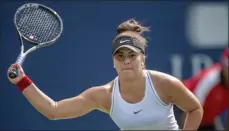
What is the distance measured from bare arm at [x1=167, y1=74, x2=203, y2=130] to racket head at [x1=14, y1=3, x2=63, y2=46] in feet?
2.80

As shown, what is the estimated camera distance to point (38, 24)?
15.4 ft

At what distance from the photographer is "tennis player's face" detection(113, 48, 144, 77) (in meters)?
4.24

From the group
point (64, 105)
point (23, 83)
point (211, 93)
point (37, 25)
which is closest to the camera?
point (23, 83)

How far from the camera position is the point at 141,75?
4.40 meters

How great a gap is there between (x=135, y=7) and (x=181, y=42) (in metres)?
0.62

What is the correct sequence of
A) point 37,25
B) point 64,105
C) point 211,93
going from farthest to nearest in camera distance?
point 211,93 → point 37,25 → point 64,105

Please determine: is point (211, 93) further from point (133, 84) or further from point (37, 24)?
point (37, 24)

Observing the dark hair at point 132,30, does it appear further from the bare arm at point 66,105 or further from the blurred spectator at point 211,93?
the blurred spectator at point 211,93

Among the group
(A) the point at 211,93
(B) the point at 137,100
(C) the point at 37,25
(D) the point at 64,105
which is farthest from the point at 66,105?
(A) the point at 211,93

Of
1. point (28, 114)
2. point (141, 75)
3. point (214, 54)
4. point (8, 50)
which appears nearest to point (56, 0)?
point (8, 50)

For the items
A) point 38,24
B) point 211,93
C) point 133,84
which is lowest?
point 211,93

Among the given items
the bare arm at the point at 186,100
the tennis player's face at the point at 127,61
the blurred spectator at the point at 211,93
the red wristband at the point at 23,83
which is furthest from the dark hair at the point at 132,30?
the blurred spectator at the point at 211,93

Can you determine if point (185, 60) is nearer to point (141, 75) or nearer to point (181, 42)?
point (181, 42)

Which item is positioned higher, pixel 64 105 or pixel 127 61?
pixel 127 61
